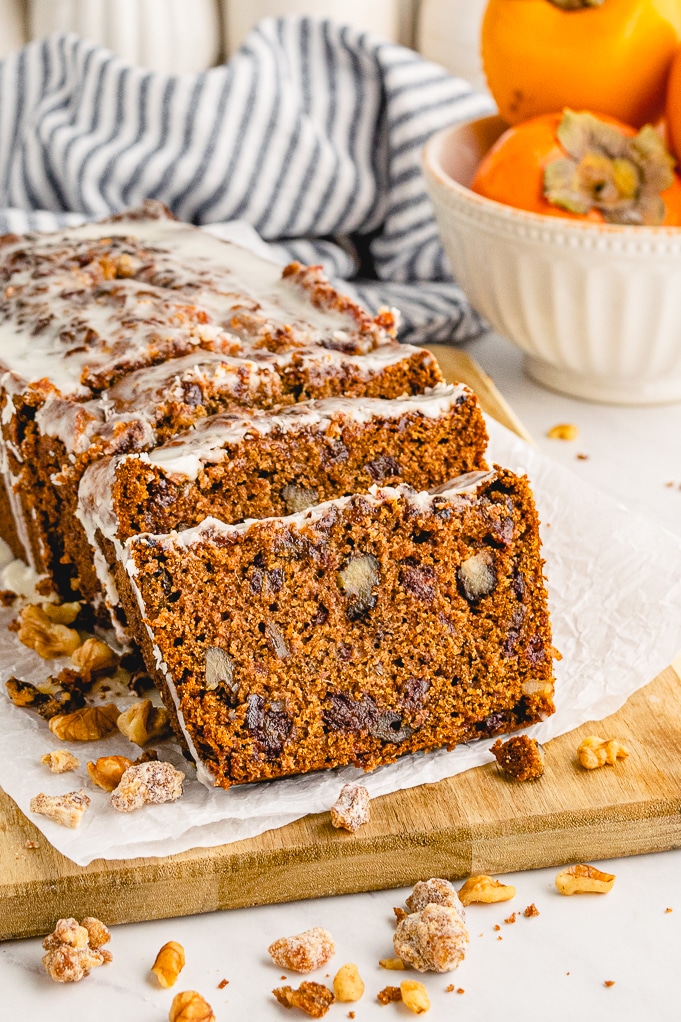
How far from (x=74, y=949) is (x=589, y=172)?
2.61 metres

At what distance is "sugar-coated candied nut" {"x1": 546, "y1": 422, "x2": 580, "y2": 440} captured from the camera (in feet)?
12.8

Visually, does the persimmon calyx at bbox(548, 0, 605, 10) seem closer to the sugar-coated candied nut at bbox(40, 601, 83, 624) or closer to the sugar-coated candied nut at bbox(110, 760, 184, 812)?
the sugar-coated candied nut at bbox(40, 601, 83, 624)

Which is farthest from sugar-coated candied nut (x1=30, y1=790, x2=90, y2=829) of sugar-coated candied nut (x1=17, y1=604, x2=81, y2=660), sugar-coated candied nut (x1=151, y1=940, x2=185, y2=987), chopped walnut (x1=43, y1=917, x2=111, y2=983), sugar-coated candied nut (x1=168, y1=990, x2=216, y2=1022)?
sugar-coated candied nut (x1=17, y1=604, x2=81, y2=660)

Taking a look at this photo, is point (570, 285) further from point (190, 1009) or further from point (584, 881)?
point (190, 1009)

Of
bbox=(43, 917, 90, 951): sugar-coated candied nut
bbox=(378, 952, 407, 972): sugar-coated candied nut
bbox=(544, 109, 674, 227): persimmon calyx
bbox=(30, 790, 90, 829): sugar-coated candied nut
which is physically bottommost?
bbox=(43, 917, 90, 951): sugar-coated candied nut

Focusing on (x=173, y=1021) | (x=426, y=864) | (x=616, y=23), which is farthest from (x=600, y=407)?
(x=173, y=1021)

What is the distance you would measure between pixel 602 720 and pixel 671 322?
60.7 inches

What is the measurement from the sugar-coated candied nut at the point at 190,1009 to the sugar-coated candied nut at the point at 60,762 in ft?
1.96

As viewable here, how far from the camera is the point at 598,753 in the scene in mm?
2461

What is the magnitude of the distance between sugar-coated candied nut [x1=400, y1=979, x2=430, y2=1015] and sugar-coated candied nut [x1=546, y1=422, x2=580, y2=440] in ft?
7.21

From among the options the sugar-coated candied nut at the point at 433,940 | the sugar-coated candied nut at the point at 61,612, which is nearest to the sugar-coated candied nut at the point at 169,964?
the sugar-coated candied nut at the point at 433,940

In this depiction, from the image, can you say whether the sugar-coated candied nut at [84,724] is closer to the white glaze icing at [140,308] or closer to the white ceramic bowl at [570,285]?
the white glaze icing at [140,308]

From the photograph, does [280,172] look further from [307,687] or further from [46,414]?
[307,687]

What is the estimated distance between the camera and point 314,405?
9.11ft
